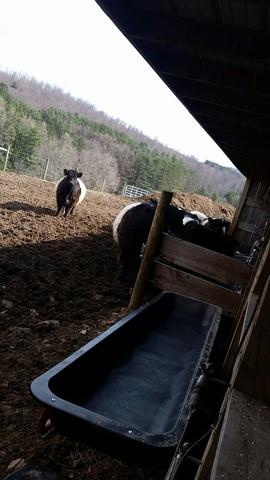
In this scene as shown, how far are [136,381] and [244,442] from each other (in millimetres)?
2771

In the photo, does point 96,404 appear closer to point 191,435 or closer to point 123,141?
point 191,435

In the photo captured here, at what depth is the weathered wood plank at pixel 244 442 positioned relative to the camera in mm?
875

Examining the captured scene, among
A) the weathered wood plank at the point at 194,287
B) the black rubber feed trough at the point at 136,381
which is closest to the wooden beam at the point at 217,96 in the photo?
the weathered wood plank at the point at 194,287

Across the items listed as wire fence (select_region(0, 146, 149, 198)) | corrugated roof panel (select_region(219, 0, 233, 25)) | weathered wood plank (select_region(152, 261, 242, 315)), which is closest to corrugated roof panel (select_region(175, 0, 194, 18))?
corrugated roof panel (select_region(219, 0, 233, 25))

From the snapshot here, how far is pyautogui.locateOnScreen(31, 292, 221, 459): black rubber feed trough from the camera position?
2.17m

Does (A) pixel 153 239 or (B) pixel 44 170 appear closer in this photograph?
(A) pixel 153 239

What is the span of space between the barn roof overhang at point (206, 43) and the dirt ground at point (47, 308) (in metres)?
3.12

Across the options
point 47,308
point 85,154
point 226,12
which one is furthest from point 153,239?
point 85,154

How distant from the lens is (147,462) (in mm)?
2180

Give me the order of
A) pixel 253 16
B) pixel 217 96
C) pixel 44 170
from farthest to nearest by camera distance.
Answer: pixel 44 170 → pixel 217 96 → pixel 253 16

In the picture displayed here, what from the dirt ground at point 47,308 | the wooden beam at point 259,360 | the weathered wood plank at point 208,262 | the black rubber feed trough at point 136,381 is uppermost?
the wooden beam at point 259,360

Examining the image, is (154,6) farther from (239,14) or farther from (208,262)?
(208,262)

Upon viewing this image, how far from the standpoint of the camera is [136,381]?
3.59m

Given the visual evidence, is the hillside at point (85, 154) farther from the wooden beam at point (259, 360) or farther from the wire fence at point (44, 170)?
the wooden beam at point (259, 360)
